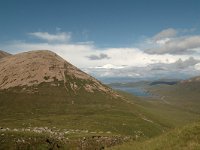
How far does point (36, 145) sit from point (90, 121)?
9701 cm

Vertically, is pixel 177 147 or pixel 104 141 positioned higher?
pixel 177 147

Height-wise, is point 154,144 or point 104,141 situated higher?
point 154,144

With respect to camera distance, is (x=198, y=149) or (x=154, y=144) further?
(x=154, y=144)

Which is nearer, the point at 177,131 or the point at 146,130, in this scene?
the point at 177,131

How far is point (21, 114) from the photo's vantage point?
185 metres

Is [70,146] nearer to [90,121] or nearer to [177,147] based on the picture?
[177,147]

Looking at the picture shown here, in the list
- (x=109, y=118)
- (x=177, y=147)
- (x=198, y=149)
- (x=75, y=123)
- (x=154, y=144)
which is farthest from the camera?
(x=109, y=118)

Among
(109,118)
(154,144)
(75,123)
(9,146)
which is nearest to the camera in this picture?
(154,144)

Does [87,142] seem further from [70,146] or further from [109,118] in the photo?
[109,118]

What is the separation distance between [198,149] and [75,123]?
442ft

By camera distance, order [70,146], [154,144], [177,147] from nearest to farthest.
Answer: [177,147]
[154,144]
[70,146]

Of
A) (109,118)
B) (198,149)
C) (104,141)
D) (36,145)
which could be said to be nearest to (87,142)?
(104,141)

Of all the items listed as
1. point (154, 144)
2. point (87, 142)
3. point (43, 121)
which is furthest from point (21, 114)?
point (154, 144)

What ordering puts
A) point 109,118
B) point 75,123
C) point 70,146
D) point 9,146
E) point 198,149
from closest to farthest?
point 198,149, point 9,146, point 70,146, point 75,123, point 109,118
